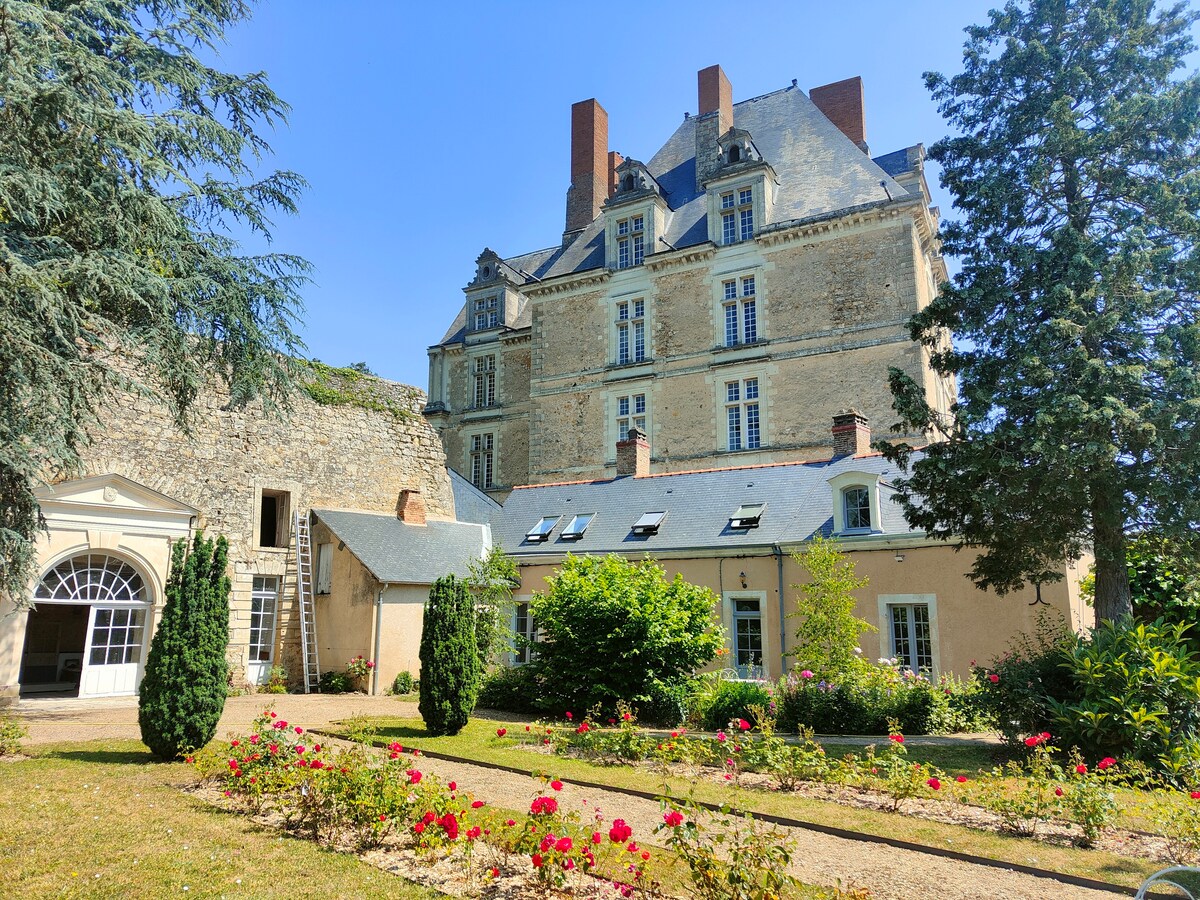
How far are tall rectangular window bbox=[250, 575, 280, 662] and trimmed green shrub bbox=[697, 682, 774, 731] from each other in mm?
9454

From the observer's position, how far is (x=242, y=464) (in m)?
16.2

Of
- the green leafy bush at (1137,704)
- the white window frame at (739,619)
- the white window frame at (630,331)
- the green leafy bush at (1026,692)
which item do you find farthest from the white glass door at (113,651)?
the white window frame at (630,331)

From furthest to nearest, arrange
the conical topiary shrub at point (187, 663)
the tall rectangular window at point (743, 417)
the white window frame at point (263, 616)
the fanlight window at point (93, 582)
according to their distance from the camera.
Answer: the tall rectangular window at point (743, 417)
the white window frame at point (263, 616)
the fanlight window at point (93, 582)
the conical topiary shrub at point (187, 663)

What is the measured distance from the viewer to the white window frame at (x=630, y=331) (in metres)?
26.3

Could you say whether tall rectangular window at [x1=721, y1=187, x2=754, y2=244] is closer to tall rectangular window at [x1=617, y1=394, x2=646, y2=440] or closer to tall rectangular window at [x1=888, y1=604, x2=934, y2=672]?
tall rectangular window at [x1=617, y1=394, x2=646, y2=440]

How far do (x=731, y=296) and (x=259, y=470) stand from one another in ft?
48.9

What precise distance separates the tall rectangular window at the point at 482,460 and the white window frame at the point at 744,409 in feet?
35.3

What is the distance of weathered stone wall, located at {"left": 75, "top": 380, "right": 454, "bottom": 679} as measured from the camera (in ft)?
48.0

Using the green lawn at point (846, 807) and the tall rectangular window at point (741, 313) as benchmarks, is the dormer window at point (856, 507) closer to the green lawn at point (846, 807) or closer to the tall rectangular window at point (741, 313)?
the green lawn at point (846, 807)

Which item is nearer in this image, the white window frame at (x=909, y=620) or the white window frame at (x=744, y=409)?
the white window frame at (x=909, y=620)

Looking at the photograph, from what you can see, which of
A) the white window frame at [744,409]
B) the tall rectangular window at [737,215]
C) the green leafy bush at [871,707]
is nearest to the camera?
the green leafy bush at [871,707]

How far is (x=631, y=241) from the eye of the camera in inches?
1061

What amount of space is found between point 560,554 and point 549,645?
17.9 ft

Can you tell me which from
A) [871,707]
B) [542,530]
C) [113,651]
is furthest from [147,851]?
[542,530]
